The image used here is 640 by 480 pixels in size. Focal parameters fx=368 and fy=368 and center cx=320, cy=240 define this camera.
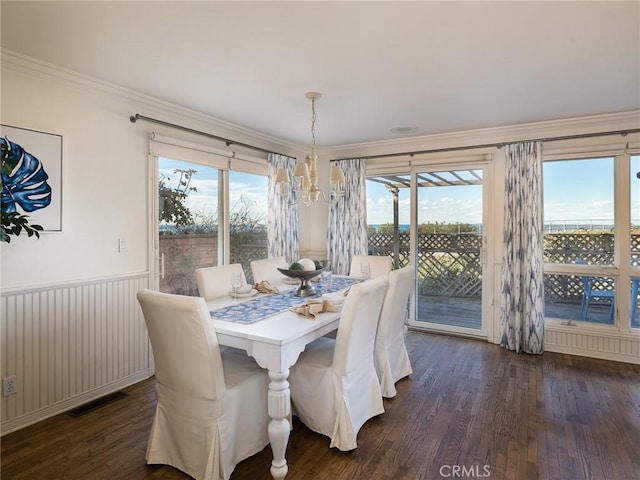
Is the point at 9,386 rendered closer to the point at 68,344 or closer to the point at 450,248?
the point at 68,344

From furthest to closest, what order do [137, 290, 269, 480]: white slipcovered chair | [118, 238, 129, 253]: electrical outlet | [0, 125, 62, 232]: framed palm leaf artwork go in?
[118, 238, 129, 253]: electrical outlet, [0, 125, 62, 232]: framed palm leaf artwork, [137, 290, 269, 480]: white slipcovered chair

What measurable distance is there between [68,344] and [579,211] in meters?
4.83

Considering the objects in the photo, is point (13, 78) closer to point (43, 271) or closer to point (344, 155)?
point (43, 271)

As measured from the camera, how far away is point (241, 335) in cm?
195

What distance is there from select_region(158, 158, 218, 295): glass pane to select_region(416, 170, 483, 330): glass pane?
2559 mm

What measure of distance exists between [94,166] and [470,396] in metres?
3.41

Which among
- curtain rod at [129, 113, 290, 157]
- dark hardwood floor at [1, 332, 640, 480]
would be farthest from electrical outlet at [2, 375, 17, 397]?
curtain rod at [129, 113, 290, 157]

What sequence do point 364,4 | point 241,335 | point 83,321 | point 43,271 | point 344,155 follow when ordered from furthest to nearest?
point 344,155 < point 83,321 < point 43,271 < point 241,335 < point 364,4

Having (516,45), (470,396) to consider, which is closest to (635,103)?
(516,45)

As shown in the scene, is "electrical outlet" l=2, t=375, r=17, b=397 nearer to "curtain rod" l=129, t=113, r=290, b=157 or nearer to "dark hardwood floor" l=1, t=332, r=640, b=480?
"dark hardwood floor" l=1, t=332, r=640, b=480

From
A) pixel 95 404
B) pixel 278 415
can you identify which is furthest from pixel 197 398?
pixel 95 404

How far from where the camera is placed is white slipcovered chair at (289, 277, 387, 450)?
2.15 metres

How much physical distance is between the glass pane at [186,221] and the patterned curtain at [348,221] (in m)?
1.70

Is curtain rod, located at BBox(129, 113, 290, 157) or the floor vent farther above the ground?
curtain rod, located at BBox(129, 113, 290, 157)
